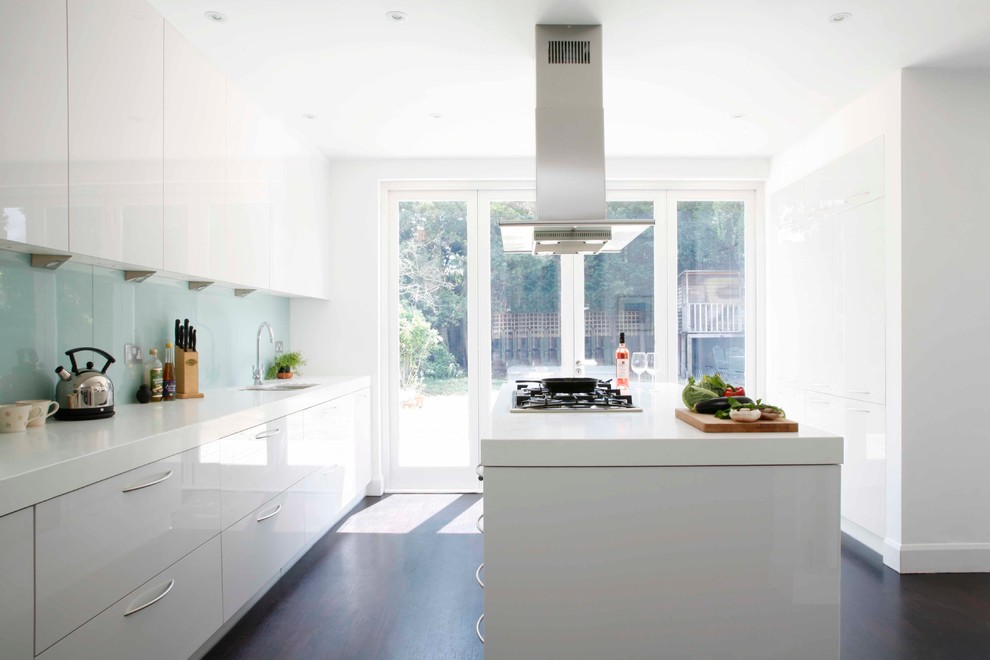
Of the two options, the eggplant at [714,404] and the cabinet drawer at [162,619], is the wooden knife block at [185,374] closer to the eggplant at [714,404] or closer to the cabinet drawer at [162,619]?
the cabinet drawer at [162,619]

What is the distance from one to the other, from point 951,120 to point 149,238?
381 cm

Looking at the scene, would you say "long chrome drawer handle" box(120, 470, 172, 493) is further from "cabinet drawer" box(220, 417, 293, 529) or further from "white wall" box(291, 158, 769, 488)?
"white wall" box(291, 158, 769, 488)

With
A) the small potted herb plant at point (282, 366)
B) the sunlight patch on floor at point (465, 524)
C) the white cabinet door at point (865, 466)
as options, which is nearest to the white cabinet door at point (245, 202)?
the small potted herb plant at point (282, 366)

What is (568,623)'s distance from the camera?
1.72 m

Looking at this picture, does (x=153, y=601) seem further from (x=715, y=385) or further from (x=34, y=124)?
(x=715, y=385)

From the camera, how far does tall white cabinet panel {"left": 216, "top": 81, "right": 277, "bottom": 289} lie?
9.83 ft

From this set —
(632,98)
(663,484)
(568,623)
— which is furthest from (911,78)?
(568,623)

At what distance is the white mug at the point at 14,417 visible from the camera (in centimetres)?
186

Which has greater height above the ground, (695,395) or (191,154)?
(191,154)

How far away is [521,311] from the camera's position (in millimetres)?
4926

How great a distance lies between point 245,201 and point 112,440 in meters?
1.73

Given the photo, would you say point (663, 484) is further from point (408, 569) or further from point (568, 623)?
point (408, 569)

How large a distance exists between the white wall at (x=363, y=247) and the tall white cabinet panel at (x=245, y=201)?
1.12 metres

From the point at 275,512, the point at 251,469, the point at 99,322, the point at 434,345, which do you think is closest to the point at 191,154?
the point at 99,322
